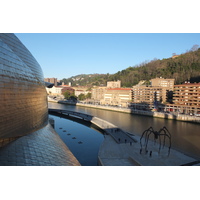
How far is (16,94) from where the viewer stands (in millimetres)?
8477

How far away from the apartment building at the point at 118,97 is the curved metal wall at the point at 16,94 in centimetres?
4074

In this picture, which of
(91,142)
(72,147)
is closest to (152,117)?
(91,142)

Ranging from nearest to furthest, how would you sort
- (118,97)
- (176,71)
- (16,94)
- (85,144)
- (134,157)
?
(16,94) < (134,157) < (85,144) < (118,97) < (176,71)

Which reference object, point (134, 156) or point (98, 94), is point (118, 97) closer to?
point (98, 94)

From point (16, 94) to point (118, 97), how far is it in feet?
155

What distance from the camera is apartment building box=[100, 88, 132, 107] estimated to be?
51481mm

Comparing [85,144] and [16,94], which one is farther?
[85,144]

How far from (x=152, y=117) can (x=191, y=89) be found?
1049cm

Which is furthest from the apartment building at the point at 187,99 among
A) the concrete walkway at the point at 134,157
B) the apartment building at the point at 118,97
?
the concrete walkway at the point at 134,157

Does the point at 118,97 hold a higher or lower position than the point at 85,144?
higher

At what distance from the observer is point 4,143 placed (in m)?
7.95

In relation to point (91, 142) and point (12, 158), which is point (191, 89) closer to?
point (91, 142)

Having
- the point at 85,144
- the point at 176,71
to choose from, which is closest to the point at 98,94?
the point at 176,71

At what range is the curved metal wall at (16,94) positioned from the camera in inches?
297
